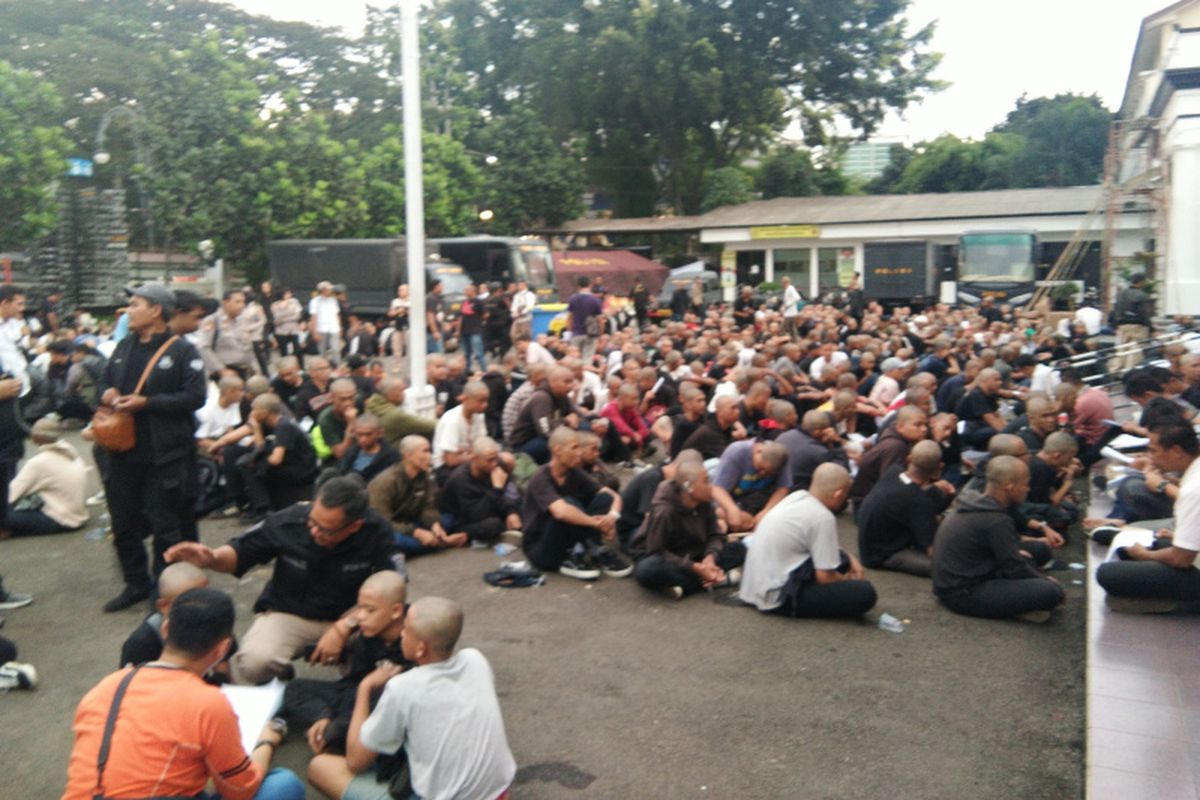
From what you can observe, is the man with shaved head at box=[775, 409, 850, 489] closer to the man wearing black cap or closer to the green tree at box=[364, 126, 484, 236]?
the man wearing black cap

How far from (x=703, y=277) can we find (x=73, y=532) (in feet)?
94.3


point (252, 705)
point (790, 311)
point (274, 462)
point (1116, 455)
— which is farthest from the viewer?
point (790, 311)

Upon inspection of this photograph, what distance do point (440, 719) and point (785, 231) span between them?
37980 millimetres

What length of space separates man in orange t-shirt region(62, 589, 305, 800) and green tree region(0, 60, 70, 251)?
23941mm

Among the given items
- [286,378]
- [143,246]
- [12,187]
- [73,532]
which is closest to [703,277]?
[143,246]

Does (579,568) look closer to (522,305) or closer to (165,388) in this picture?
(165,388)

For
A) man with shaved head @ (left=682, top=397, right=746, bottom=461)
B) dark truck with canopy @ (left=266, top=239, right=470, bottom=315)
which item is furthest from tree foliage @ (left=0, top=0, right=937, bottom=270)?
man with shaved head @ (left=682, top=397, right=746, bottom=461)

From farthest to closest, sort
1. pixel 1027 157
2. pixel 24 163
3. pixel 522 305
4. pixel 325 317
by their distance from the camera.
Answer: pixel 1027 157
pixel 24 163
pixel 522 305
pixel 325 317

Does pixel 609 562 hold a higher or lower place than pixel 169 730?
lower

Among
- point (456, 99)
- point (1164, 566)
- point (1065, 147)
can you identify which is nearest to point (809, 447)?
point (1164, 566)

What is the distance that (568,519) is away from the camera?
781 centimetres

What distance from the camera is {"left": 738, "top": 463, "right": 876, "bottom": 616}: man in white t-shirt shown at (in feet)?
22.2

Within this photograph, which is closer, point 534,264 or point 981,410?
point 981,410

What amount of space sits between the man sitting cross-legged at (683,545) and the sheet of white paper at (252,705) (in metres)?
2.98
